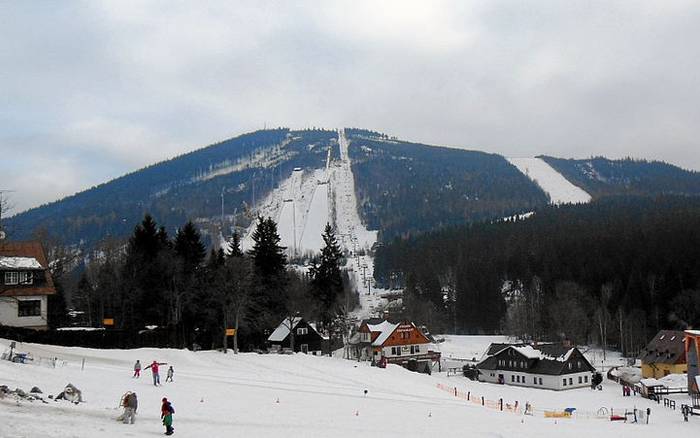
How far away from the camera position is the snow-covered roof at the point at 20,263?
4558 cm

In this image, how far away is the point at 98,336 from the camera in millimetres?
47062

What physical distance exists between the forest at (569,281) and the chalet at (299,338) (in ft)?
125

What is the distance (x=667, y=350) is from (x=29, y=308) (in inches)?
2494

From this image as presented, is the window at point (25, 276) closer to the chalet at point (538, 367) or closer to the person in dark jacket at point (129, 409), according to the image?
the person in dark jacket at point (129, 409)

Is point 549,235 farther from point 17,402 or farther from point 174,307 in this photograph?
point 17,402

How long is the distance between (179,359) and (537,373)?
40886 mm

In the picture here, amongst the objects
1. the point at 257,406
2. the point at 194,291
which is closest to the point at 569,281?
the point at 194,291

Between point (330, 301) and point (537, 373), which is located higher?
point (330, 301)

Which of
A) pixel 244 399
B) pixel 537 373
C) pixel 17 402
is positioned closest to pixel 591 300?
pixel 537 373

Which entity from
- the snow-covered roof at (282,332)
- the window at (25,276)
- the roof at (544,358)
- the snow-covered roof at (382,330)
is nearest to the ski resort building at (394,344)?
the snow-covered roof at (382,330)

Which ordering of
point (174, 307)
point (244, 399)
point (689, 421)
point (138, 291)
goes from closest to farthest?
point (244, 399), point (689, 421), point (138, 291), point (174, 307)

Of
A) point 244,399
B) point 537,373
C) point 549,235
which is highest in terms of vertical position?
point 549,235

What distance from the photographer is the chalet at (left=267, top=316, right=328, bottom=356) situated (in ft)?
238

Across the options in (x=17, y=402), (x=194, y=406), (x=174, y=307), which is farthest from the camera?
(x=174, y=307)
